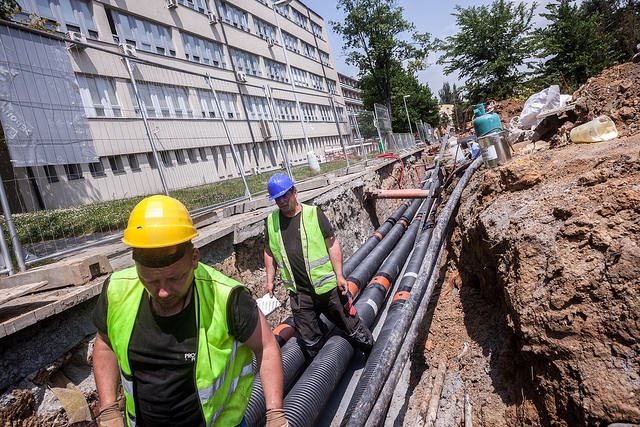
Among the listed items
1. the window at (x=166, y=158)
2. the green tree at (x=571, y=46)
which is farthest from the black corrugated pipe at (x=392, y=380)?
the green tree at (x=571, y=46)

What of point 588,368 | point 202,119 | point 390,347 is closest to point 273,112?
point 202,119

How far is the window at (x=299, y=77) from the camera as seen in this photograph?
3216cm

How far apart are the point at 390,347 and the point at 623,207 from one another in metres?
1.44

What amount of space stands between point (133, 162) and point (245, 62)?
2294cm

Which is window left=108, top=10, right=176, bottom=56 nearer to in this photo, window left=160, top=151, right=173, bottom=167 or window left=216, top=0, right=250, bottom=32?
window left=216, top=0, right=250, bottom=32

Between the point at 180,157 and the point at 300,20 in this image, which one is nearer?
the point at 180,157

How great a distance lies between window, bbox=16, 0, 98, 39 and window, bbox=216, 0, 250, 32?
9921 mm

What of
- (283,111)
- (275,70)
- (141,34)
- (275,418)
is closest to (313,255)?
(275,418)

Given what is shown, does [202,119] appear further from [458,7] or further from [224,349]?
[458,7]

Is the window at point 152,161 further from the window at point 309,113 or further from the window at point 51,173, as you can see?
the window at point 309,113

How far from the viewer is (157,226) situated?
5.24 feet

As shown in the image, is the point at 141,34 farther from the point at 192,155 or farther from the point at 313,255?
the point at 313,255

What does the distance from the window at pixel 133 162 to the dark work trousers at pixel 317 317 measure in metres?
2.49

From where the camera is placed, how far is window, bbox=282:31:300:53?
104ft
